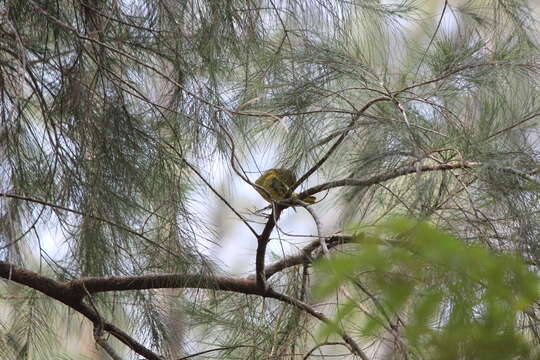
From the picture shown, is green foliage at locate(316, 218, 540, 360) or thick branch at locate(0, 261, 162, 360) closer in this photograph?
green foliage at locate(316, 218, 540, 360)

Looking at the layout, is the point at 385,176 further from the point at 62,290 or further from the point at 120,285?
the point at 62,290

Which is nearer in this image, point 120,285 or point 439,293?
point 439,293

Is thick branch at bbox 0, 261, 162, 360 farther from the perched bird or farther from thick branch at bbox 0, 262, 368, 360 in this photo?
the perched bird

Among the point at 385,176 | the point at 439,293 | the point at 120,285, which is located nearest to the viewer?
the point at 439,293

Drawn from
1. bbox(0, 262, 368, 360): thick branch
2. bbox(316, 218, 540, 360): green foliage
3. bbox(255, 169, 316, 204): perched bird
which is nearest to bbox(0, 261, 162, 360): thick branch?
bbox(0, 262, 368, 360): thick branch

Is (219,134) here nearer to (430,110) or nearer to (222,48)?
(222,48)

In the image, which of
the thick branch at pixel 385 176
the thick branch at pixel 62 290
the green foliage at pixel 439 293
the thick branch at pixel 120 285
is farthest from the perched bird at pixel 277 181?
the green foliage at pixel 439 293

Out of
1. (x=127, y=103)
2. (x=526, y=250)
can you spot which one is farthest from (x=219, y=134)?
(x=526, y=250)

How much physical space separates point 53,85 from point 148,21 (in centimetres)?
22

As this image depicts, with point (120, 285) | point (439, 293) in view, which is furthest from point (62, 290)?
point (439, 293)

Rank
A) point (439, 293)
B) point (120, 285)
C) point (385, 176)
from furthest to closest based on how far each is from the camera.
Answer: point (120, 285)
point (385, 176)
point (439, 293)

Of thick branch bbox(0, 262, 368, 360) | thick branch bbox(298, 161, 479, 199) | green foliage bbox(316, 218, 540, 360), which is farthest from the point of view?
thick branch bbox(0, 262, 368, 360)

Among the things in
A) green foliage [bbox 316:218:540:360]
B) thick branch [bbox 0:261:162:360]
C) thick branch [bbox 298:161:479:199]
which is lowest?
green foliage [bbox 316:218:540:360]

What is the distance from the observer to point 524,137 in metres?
1.50
